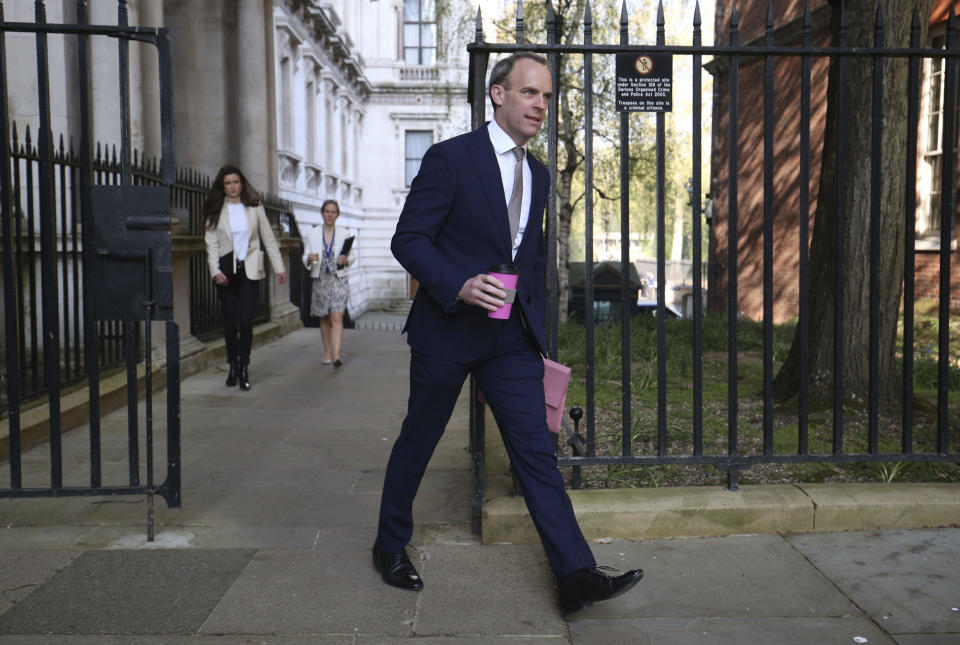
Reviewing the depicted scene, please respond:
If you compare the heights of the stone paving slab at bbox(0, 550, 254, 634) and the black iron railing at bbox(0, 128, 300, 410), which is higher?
the black iron railing at bbox(0, 128, 300, 410)

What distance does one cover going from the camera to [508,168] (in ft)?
12.4

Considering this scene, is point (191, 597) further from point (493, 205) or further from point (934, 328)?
point (934, 328)

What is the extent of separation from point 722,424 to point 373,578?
10.3 ft

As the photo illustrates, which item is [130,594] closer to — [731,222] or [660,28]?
[731,222]

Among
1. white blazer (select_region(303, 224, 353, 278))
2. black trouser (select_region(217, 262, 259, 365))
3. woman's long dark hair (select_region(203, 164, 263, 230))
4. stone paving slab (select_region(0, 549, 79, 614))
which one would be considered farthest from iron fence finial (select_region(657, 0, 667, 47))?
white blazer (select_region(303, 224, 353, 278))

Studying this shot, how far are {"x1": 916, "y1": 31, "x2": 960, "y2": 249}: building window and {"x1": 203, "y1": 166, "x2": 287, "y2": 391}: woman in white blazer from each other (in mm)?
10756

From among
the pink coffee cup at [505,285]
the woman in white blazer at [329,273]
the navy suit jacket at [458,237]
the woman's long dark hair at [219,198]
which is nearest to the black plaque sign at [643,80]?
the navy suit jacket at [458,237]

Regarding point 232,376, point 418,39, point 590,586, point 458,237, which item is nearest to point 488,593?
point 590,586

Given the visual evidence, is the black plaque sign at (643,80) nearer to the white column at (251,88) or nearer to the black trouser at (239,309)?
the black trouser at (239,309)

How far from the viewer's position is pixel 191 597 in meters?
3.71

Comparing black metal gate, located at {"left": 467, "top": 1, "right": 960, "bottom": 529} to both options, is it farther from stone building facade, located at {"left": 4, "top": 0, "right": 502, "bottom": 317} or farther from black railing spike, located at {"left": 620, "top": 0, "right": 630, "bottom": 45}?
stone building facade, located at {"left": 4, "top": 0, "right": 502, "bottom": 317}

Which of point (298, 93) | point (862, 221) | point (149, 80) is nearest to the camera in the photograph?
point (862, 221)

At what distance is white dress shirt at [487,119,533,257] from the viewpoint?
12.3 ft

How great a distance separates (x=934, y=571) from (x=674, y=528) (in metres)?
1.08
